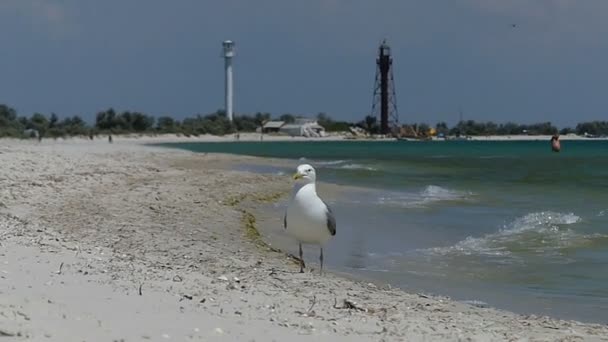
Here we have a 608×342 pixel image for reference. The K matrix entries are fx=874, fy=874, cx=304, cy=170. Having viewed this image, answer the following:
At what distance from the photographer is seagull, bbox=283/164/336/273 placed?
908cm

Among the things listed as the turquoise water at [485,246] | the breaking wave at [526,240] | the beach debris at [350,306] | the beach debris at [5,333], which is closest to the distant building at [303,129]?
the turquoise water at [485,246]

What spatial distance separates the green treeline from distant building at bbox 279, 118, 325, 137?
499 centimetres

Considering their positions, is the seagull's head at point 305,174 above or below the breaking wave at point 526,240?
above

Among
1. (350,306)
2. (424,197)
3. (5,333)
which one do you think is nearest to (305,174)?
(350,306)

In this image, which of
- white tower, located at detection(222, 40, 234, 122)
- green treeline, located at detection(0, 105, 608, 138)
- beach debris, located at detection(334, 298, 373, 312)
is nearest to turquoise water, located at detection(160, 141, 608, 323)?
beach debris, located at detection(334, 298, 373, 312)

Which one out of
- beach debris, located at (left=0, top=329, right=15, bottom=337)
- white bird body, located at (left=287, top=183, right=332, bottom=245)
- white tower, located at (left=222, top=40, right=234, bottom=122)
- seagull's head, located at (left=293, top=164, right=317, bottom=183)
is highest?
white tower, located at (left=222, top=40, right=234, bottom=122)

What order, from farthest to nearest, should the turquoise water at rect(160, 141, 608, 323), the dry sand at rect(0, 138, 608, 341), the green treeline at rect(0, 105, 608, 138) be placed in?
the green treeline at rect(0, 105, 608, 138) < the turquoise water at rect(160, 141, 608, 323) < the dry sand at rect(0, 138, 608, 341)

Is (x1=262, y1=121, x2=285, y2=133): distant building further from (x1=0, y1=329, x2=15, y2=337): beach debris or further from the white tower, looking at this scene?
(x1=0, y1=329, x2=15, y2=337): beach debris

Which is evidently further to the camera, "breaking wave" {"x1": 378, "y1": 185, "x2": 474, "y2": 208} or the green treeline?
the green treeline

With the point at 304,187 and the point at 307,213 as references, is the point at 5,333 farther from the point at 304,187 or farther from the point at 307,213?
the point at 304,187

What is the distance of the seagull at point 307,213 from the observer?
9078mm

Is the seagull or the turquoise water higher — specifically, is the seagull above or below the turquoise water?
above

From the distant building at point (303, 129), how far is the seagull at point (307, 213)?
131m

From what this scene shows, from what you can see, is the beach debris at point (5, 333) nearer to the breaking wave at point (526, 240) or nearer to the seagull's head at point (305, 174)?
the seagull's head at point (305, 174)
